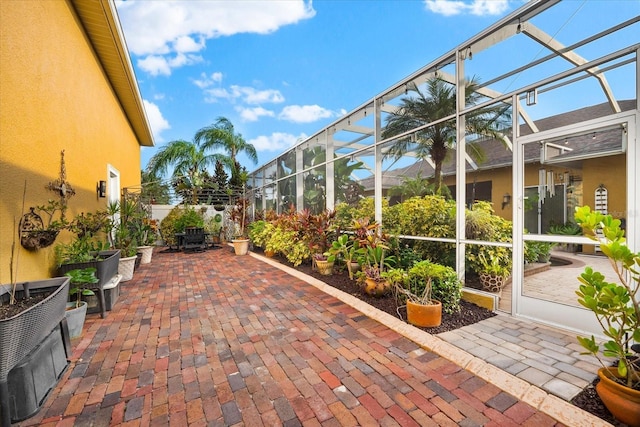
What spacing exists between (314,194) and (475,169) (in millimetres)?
4443

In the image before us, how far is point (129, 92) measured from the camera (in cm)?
694

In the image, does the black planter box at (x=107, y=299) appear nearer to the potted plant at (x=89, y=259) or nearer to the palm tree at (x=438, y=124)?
the potted plant at (x=89, y=259)

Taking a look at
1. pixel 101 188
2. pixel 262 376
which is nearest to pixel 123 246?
pixel 101 188

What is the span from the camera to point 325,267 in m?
5.49

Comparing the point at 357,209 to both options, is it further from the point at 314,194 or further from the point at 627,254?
the point at 627,254

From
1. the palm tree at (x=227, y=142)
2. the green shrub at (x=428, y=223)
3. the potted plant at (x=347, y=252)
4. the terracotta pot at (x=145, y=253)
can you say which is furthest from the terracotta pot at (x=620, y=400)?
the palm tree at (x=227, y=142)

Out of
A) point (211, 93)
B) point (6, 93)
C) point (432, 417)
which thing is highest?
point (211, 93)

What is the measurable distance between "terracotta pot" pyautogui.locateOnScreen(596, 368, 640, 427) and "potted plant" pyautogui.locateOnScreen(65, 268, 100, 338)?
441 cm

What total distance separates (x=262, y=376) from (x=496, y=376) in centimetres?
184

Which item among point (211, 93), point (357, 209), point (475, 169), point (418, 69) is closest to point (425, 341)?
point (475, 169)

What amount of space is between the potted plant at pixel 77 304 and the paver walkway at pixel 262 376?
0.44 ft

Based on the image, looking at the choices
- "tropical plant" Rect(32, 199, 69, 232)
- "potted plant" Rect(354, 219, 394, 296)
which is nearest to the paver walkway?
"potted plant" Rect(354, 219, 394, 296)

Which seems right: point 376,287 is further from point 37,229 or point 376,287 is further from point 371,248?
point 37,229

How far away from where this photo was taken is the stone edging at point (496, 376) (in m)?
1.77
